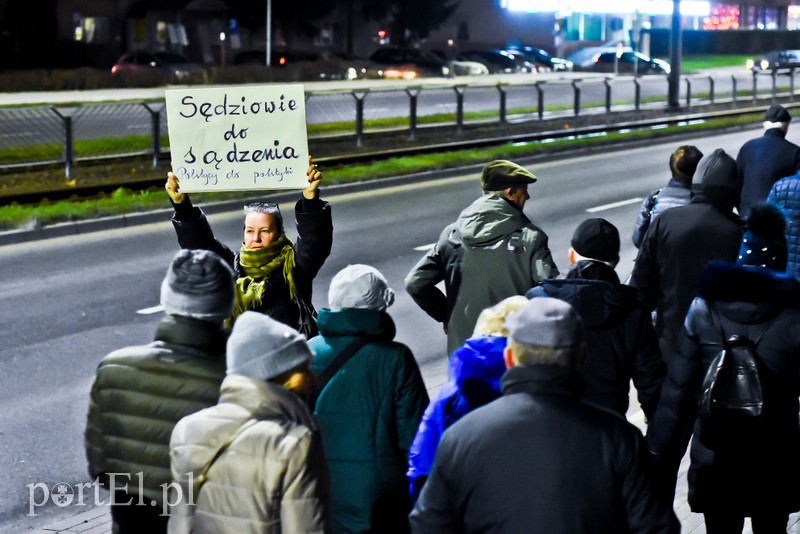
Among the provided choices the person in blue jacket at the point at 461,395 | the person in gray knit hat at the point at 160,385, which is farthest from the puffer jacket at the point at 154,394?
the person in blue jacket at the point at 461,395

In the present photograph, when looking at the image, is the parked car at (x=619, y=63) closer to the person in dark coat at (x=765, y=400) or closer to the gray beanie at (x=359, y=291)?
the person in dark coat at (x=765, y=400)

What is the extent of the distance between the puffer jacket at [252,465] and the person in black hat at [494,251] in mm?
2686

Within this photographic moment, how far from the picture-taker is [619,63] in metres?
67.4

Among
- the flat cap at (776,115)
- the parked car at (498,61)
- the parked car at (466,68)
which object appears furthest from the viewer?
the parked car at (498,61)

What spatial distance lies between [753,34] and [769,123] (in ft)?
314

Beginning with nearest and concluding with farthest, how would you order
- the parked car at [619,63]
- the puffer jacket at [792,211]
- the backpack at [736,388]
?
the backpack at [736,388] → the puffer jacket at [792,211] → the parked car at [619,63]


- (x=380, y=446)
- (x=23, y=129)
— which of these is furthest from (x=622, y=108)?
(x=380, y=446)

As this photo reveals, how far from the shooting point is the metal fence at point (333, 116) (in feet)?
71.6

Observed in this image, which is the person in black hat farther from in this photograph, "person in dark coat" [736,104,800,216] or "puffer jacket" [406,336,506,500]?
"person in dark coat" [736,104,800,216]

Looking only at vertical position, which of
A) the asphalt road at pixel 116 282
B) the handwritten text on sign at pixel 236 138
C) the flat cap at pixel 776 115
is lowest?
the asphalt road at pixel 116 282

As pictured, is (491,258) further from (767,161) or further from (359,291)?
(767,161)

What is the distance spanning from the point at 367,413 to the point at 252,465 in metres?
1.09

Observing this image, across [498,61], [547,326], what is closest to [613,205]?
[547,326]

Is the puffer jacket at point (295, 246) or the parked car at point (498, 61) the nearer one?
the puffer jacket at point (295, 246)
